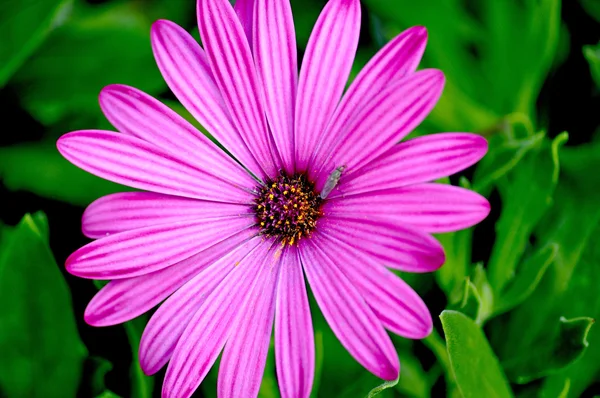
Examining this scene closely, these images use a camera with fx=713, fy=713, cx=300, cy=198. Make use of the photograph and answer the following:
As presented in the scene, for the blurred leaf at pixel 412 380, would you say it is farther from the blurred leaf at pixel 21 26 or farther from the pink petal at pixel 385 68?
the blurred leaf at pixel 21 26

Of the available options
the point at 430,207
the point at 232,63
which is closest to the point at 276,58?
the point at 232,63

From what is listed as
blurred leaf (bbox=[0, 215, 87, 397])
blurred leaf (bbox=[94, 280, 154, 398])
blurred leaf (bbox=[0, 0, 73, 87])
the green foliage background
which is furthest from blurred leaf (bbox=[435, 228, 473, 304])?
blurred leaf (bbox=[0, 0, 73, 87])

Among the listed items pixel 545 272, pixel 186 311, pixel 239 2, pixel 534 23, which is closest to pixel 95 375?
pixel 186 311

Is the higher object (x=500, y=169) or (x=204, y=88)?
(x=204, y=88)

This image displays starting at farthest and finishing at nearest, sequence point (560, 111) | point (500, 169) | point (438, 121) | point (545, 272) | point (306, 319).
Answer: point (560, 111), point (438, 121), point (545, 272), point (500, 169), point (306, 319)

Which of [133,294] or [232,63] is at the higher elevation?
[232,63]

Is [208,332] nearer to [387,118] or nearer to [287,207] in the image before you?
[287,207]

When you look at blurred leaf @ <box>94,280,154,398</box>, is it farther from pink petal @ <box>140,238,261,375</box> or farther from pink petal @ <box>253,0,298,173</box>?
pink petal @ <box>253,0,298,173</box>

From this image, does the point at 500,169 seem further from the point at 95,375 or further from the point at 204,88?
the point at 95,375

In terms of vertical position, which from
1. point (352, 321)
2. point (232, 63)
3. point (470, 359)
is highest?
point (232, 63)
